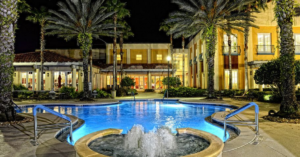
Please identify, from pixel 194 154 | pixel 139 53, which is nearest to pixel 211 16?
pixel 194 154

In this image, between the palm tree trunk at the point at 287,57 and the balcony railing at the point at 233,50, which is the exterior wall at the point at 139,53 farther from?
the palm tree trunk at the point at 287,57

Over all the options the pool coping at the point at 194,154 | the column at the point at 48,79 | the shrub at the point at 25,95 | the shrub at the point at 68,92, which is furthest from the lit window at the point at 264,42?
the column at the point at 48,79

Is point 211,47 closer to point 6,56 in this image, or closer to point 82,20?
point 82,20

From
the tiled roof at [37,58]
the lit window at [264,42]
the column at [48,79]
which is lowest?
the column at [48,79]

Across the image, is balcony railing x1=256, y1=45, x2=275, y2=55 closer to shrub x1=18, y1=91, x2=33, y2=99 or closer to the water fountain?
the water fountain

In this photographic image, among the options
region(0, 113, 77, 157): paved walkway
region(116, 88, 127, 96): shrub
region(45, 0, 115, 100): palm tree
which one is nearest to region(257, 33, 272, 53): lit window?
region(116, 88, 127, 96): shrub

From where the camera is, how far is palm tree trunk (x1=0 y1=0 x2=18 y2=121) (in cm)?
841

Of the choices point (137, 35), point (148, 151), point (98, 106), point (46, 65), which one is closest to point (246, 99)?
point (98, 106)

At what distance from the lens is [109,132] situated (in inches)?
249

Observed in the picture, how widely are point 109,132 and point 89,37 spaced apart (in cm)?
1353

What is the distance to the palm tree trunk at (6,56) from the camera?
841cm

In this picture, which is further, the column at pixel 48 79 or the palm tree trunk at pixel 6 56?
the column at pixel 48 79

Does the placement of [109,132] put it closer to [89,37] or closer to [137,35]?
[89,37]

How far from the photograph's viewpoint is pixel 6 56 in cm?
848
